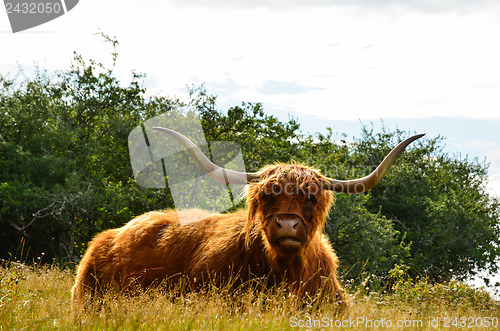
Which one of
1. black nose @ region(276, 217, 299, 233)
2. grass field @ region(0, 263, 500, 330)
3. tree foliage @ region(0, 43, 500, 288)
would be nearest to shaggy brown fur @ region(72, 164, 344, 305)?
black nose @ region(276, 217, 299, 233)

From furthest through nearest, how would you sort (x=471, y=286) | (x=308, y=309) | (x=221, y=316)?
(x=471, y=286) < (x=308, y=309) < (x=221, y=316)

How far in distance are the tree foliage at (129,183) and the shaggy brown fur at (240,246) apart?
537 centimetres

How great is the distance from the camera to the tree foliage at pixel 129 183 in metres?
13.2

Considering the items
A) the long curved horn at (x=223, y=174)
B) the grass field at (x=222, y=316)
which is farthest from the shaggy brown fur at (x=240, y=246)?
the grass field at (x=222, y=316)

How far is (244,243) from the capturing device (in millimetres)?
5656

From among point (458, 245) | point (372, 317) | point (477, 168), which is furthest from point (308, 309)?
point (477, 168)

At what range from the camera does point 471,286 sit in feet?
26.7

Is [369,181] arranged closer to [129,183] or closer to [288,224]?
[288,224]

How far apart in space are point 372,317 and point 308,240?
37.7 inches

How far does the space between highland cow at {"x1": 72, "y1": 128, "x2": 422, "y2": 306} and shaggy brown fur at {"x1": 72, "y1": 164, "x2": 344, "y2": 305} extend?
0.01 meters

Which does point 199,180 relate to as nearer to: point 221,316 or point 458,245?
point 221,316

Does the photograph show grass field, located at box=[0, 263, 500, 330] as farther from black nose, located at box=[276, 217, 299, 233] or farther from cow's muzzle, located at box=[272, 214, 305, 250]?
black nose, located at box=[276, 217, 299, 233]

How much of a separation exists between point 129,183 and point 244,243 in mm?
9239

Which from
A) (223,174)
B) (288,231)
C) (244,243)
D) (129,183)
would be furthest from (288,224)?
(129,183)
